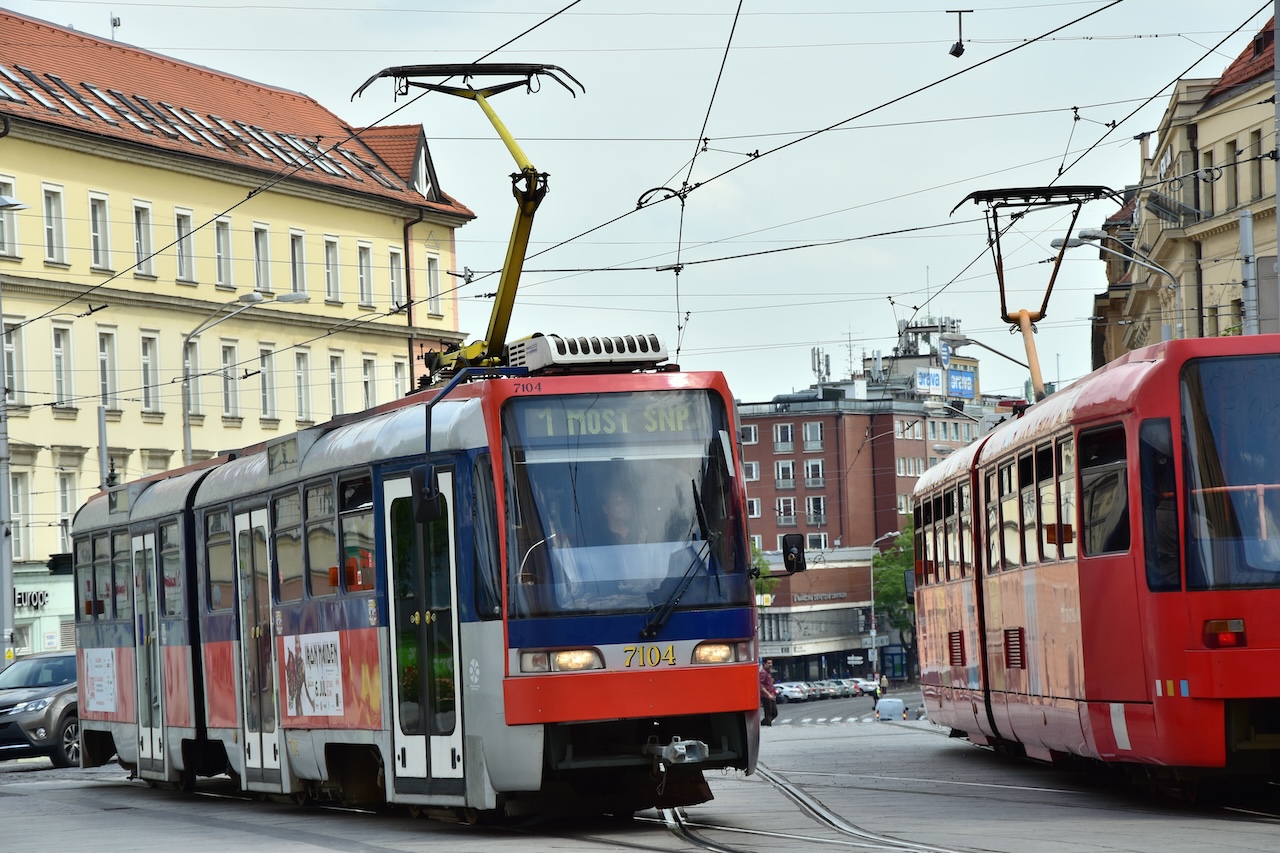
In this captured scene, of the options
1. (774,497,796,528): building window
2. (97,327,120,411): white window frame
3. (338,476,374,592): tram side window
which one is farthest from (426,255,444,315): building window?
(774,497,796,528): building window

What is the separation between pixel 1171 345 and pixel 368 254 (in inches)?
2165

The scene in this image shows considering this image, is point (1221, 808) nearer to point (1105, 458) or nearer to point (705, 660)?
point (1105, 458)

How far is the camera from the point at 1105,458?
1514 centimetres

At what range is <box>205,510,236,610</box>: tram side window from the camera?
1984cm

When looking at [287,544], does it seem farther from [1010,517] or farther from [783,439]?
[783,439]

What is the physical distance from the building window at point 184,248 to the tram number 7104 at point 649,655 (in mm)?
48243

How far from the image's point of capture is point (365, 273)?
68.0 meters

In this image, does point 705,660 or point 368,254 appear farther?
point 368,254

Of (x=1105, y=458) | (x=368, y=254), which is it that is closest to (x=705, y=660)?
(x=1105, y=458)

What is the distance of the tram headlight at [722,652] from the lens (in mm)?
14461

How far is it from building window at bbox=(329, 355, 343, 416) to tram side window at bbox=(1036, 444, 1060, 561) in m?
51.2

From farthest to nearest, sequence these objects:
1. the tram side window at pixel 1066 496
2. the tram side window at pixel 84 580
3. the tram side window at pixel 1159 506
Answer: the tram side window at pixel 84 580, the tram side window at pixel 1066 496, the tram side window at pixel 1159 506

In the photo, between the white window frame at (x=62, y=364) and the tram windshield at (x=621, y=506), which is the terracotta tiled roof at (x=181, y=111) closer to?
the white window frame at (x=62, y=364)

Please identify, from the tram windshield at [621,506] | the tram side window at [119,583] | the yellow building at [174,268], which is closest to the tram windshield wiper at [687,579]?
the tram windshield at [621,506]
